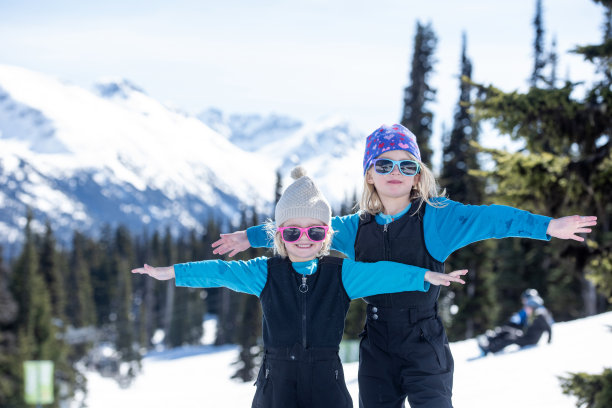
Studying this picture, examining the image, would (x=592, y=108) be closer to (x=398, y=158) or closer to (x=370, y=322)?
(x=398, y=158)

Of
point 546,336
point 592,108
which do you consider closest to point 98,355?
point 546,336

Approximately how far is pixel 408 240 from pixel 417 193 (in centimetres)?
42

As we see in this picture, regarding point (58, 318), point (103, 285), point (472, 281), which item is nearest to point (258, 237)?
point (472, 281)

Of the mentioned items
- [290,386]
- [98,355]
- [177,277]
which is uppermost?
[177,277]

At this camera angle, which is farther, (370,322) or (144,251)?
(144,251)

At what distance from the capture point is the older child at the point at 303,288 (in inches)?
156

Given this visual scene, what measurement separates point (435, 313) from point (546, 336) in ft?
32.9

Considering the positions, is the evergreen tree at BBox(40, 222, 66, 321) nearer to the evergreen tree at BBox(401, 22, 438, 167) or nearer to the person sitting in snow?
the evergreen tree at BBox(401, 22, 438, 167)

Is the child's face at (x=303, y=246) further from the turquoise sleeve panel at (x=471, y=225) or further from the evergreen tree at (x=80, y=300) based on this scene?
the evergreen tree at (x=80, y=300)

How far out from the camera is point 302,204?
423cm

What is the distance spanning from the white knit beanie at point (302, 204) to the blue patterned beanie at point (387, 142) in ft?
1.77

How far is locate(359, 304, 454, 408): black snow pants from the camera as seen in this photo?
13.5 feet

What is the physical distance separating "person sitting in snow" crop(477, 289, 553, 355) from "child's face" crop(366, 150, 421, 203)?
923cm

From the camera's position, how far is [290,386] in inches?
156
